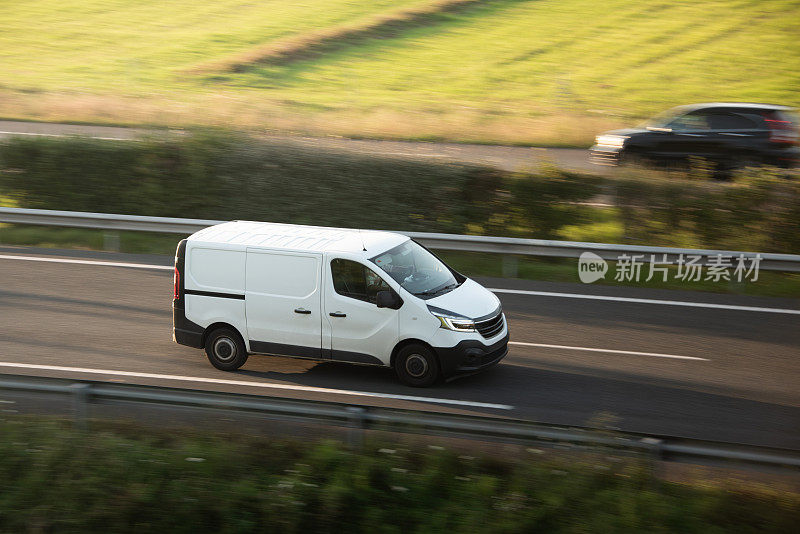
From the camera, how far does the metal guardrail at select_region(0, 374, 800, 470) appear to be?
6191 mm

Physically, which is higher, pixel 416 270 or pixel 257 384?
pixel 416 270

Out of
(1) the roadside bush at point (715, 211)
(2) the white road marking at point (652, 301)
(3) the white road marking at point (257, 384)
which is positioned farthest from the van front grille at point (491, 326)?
(1) the roadside bush at point (715, 211)

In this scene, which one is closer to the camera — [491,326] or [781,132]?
[491,326]

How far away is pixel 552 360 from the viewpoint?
1034cm

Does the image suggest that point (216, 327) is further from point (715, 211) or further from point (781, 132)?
point (781, 132)

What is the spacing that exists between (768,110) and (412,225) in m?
9.27

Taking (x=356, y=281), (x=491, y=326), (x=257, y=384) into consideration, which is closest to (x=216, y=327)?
(x=257, y=384)

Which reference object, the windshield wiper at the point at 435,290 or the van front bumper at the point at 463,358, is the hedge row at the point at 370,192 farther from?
the van front bumper at the point at 463,358

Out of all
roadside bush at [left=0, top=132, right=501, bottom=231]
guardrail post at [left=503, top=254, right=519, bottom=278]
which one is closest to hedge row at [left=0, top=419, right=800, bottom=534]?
guardrail post at [left=503, top=254, right=519, bottom=278]

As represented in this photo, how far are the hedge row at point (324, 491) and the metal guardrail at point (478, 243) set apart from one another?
7.14m

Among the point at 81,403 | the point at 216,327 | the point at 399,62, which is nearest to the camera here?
the point at 81,403

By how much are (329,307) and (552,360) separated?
292cm

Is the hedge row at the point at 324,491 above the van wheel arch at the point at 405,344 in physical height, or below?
below

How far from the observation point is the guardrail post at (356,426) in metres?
6.66
